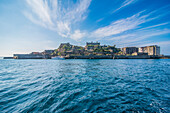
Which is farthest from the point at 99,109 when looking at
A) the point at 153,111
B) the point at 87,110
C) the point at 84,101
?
the point at 153,111

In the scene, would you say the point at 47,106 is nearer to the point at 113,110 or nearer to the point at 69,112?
the point at 69,112

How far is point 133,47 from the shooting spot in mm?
141500

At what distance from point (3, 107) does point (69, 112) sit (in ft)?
13.1

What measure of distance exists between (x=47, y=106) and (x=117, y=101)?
435 centimetres

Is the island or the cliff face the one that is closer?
the island

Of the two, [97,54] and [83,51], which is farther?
[83,51]

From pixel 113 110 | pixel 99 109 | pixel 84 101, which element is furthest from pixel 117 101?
pixel 84 101

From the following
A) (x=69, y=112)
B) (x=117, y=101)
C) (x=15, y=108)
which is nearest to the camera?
(x=69, y=112)

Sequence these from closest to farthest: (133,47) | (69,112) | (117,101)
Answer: (69,112) → (117,101) → (133,47)

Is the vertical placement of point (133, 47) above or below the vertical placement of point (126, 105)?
above

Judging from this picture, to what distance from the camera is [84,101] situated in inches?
199

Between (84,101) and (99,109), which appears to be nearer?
(99,109)

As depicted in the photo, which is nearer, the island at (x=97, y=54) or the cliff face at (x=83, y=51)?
the island at (x=97, y=54)

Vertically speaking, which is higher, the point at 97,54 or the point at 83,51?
the point at 83,51
